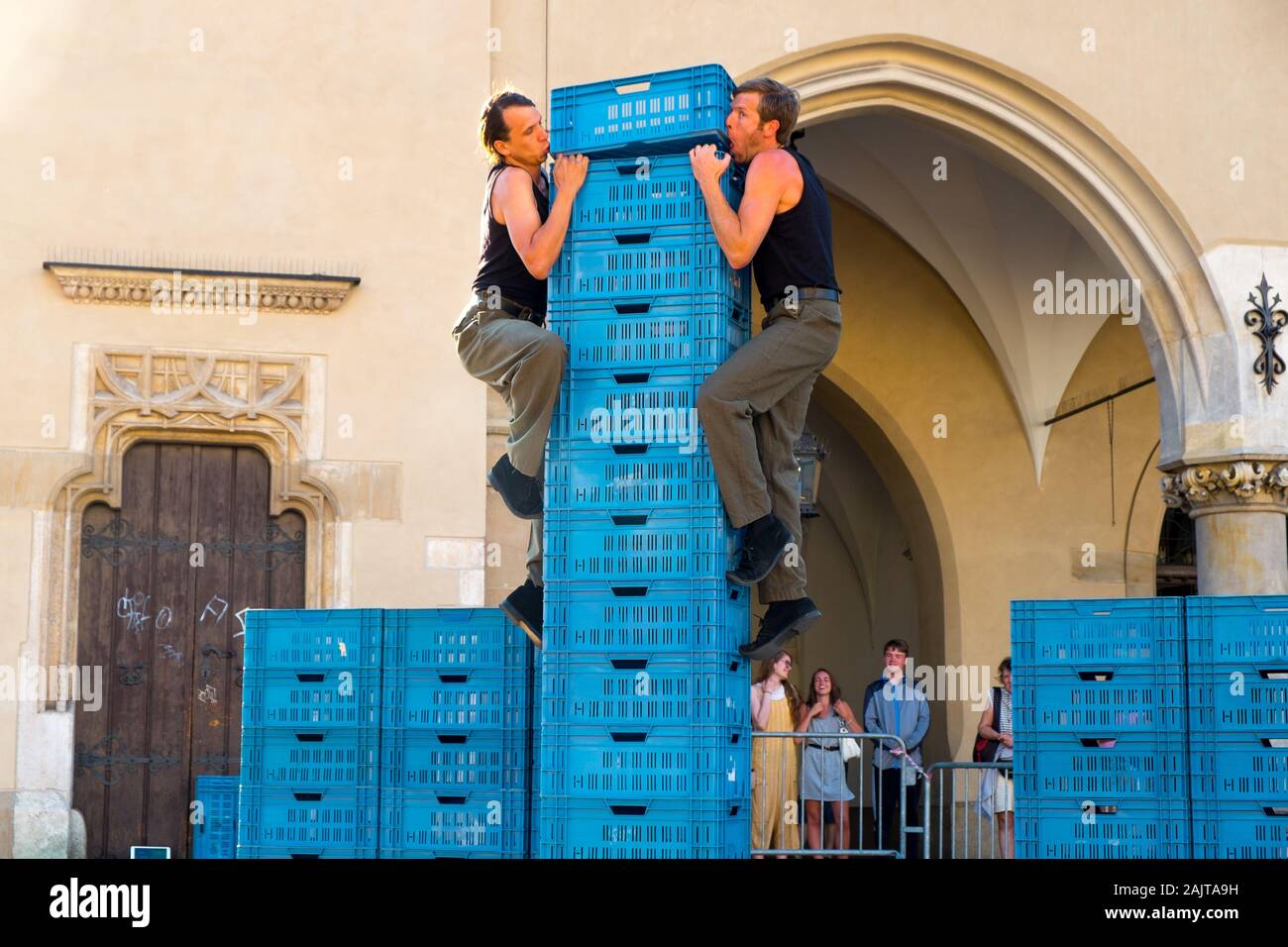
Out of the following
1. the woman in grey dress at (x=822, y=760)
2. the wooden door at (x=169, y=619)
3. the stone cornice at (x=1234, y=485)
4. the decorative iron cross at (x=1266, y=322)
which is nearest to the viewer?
the wooden door at (x=169, y=619)

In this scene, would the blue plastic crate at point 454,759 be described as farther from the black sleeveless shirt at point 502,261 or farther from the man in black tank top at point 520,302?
the black sleeveless shirt at point 502,261

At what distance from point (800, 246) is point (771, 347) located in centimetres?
38

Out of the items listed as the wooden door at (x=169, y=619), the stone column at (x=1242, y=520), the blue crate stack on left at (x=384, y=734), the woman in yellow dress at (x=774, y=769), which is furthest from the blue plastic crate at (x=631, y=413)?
the stone column at (x=1242, y=520)

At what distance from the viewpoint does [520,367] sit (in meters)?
5.91

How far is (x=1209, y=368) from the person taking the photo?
40.8 ft

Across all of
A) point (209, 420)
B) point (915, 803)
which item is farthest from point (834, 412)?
point (209, 420)

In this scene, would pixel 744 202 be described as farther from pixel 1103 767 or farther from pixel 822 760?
pixel 822 760

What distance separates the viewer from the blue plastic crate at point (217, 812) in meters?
9.34

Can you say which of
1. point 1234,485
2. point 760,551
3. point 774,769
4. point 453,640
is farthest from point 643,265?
point 1234,485

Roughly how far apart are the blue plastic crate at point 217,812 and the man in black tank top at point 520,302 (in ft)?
11.3

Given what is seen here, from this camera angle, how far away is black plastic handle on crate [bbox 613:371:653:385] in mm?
6004

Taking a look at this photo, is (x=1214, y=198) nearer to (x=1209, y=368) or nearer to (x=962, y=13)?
(x=1209, y=368)

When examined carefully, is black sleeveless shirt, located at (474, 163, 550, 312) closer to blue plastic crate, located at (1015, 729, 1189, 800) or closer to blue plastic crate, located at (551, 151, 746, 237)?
blue plastic crate, located at (551, 151, 746, 237)
